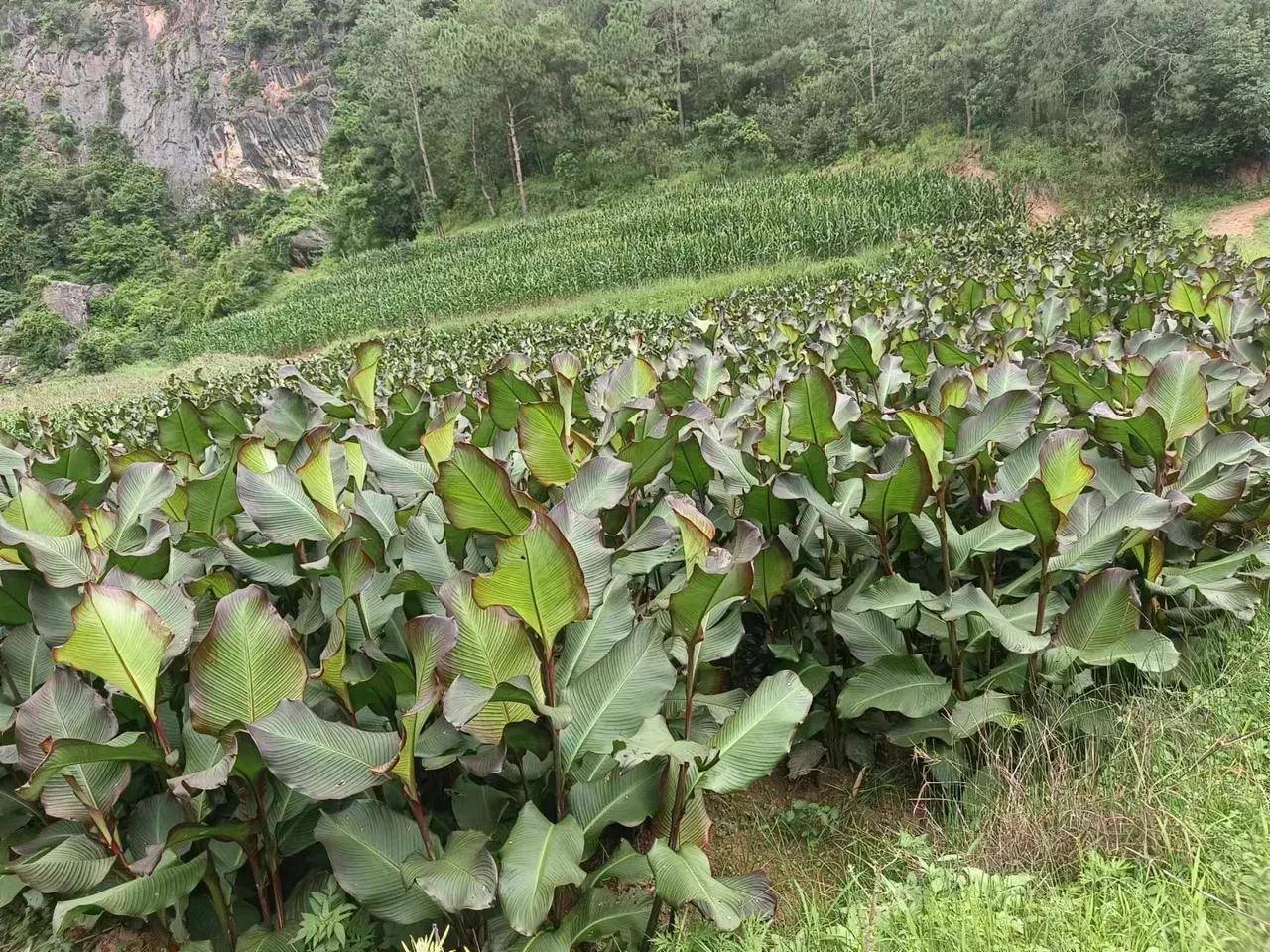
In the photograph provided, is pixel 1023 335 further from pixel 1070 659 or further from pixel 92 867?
pixel 92 867

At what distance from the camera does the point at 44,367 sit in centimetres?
3406

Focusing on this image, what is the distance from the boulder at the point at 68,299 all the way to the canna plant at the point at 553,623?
157 ft

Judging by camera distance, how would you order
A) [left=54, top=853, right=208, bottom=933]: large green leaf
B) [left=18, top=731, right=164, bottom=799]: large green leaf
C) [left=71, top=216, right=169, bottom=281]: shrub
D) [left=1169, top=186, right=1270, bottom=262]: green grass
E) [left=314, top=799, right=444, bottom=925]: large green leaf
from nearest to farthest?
[left=18, top=731, right=164, bottom=799]: large green leaf < [left=54, top=853, right=208, bottom=933]: large green leaf < [left=314, top=799, right=444, bottom=925]: large green leaf < [left=1169, top=186, right=1270, bottom=262]: green grass < [left=71, top=216, right=169, bottom=281]: shrub

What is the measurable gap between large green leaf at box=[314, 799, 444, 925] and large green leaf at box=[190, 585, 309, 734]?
0.24m

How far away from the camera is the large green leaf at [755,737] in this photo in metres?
1.37

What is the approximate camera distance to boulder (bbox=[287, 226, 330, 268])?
4075cm

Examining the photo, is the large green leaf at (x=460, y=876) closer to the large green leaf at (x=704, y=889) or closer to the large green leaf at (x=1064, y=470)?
the large green leaf at (x=704, y=889)

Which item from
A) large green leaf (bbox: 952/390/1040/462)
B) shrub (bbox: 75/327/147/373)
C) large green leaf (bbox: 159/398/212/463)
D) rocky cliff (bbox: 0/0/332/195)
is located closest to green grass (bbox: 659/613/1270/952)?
large green leaf (bbox: 952/390/1040/462)

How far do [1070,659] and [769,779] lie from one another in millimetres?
813

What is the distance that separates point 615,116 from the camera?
3528 centimetres

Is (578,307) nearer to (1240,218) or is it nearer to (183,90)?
(1240,218)

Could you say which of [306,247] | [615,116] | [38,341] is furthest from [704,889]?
[306,247]

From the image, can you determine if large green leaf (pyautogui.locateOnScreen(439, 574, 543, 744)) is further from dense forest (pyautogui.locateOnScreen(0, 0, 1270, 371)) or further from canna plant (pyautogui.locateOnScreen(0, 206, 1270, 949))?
dense forest (pyautogui.locateOnScreen(0, 0, 1270, 371))

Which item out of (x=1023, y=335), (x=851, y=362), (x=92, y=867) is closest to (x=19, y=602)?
(x=92, y=867)
